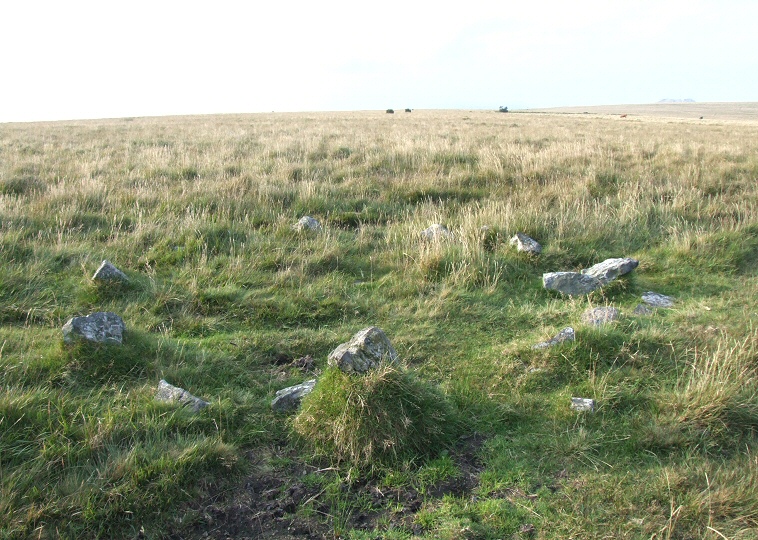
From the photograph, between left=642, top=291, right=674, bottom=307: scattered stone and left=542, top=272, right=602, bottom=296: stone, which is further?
left=542, top=272, right=602, bottom=296: stone

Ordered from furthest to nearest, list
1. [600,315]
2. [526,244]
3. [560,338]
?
1. [526,244]
2. [600,315]
3. [560,338]

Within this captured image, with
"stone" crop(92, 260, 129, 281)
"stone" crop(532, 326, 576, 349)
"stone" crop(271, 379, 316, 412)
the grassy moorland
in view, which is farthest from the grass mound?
"stone" crop(92, 260, 129, 281)

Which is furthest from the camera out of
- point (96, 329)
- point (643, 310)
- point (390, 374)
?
point (643, 310)

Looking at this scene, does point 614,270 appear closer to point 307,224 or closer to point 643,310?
point 643,310

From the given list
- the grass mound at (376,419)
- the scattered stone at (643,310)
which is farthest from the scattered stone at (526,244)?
the grass mound at (376,419)

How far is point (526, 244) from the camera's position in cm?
620

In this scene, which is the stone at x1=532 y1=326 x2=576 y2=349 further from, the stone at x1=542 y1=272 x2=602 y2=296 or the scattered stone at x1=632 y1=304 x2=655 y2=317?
the stone at x1=542 y1=272 x2=602 y2=296

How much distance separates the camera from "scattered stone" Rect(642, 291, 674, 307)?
16.9ft

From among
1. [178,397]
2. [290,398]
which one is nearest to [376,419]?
[290,398]

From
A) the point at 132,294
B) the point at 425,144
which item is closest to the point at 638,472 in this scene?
the point at 132,294

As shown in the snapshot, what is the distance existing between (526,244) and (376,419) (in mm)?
3710

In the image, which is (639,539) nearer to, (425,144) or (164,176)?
(164,176)

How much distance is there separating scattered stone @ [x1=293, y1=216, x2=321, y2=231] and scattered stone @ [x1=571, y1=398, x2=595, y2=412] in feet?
14.1

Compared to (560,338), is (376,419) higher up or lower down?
lower down
